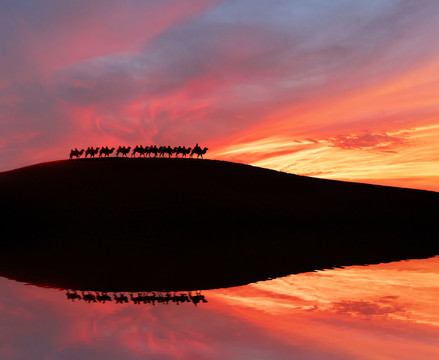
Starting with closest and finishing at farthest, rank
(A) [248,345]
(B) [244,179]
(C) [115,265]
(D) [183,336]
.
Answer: (A) [248,345], (D) [183,336], (C) [115,265], (B) [244,179]

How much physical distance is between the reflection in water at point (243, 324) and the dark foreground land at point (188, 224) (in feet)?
8.50

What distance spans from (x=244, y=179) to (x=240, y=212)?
14621 mm

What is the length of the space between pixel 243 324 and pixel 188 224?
30651mm

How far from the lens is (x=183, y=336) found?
8109 millimetres

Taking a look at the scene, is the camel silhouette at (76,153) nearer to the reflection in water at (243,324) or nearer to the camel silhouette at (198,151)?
the camel silhouette at (198,151)

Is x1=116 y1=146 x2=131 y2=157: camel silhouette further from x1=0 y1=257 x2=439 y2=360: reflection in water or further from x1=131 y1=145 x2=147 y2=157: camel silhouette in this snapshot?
x1=0 y1=257 x2=439 y2=360: reflection in water

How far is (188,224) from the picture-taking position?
39.5m

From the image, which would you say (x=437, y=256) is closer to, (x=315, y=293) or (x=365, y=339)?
(x=315, y=293)

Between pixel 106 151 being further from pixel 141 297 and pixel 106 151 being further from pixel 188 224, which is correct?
pixel 141 297

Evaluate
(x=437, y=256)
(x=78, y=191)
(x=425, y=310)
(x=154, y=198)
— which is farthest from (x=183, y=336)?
(x=78, y=191)

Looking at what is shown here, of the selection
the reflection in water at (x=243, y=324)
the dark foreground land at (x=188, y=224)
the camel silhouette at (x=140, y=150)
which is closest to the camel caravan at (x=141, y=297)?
the reflection in water at (x=243, y=324)

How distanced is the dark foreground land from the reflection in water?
8.50 feet

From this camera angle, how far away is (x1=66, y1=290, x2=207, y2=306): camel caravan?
38.8ft

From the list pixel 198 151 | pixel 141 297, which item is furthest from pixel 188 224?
pixel 198 151
